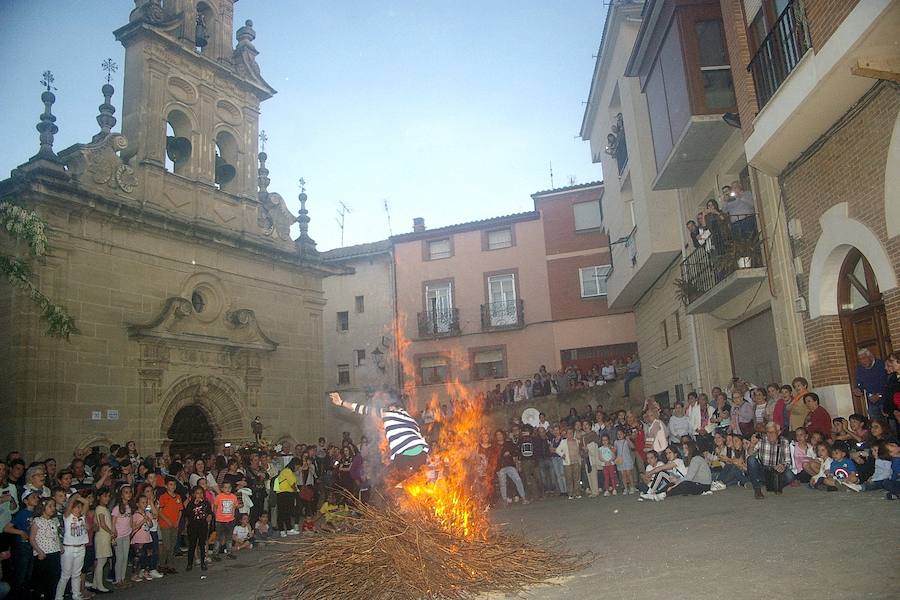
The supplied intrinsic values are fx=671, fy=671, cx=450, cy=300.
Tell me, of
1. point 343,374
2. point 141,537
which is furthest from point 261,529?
point 343,374

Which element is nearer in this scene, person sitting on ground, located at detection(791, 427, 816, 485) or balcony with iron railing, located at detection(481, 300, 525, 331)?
person sitting on ground, located at detection(791, 427, 816, 485)

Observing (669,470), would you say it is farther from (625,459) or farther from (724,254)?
(724,254)

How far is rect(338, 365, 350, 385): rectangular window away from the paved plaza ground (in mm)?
21475

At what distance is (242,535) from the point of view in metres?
11.9

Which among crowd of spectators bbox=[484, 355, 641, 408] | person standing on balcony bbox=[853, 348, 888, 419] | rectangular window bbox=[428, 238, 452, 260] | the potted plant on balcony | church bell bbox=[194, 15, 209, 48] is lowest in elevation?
person standing on balcony bbox=[853, 348, 888, 419]

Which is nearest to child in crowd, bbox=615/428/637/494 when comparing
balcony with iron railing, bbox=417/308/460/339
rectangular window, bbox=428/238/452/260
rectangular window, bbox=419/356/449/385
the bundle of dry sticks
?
the bundle of dry sticks

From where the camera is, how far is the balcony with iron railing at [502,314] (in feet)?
101

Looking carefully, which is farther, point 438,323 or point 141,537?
point 438,323

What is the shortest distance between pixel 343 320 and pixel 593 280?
481 inches

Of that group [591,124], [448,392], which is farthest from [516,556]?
[448,392]

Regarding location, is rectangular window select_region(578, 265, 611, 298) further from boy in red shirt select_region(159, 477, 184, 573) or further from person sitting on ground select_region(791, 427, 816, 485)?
boy in red shirt select_region(159, 477, 184, 573)

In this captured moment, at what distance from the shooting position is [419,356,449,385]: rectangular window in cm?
3112

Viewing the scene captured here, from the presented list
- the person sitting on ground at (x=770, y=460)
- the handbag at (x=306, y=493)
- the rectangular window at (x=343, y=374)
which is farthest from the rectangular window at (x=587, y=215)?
the person sitting on ground at (x=770, y=460)

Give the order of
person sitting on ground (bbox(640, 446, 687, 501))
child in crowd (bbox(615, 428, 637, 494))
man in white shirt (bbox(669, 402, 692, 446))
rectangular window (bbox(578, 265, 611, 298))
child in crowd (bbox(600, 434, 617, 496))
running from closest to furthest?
person sitting on ground (bbox(640, 446, 687, 501)) < man in white shirt (bbox(669, 402, 692, 446)) < child in crowd (bbox(615, 428, 637, 494)) < child in crowd (bbox(600, 434, 617, 496)) < rectangular window (bbox(578, 265, 611, 298))
